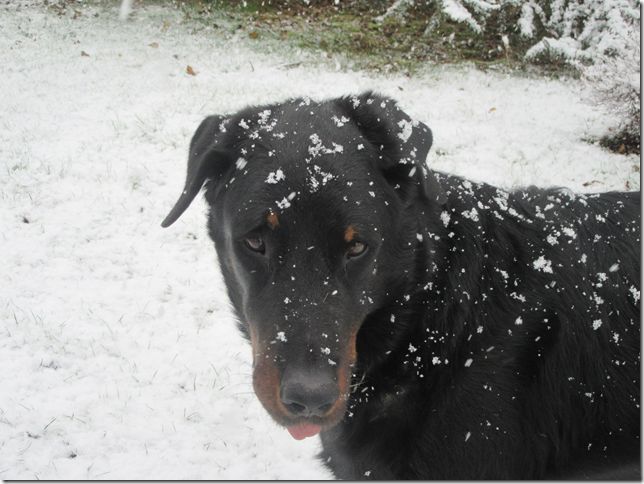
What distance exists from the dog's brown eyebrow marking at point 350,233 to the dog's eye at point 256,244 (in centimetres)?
39

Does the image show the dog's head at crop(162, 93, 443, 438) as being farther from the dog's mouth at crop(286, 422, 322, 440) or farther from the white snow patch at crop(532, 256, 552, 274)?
the white snow patch at crop(532, 256, 552, 274)

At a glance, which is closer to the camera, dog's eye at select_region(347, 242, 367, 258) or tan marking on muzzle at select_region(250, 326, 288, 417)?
tan marking on muzzle at select_region(250, 326, 288, 417)

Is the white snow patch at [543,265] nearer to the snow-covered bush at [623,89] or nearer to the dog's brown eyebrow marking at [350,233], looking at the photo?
the dog's brown eyebrow marking at [350,233]

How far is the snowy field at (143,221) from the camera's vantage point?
3.88 m

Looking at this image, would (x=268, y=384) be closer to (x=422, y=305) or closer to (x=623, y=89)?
(x=422, y=305)

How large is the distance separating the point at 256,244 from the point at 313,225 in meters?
0.31

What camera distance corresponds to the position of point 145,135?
8.33 metres

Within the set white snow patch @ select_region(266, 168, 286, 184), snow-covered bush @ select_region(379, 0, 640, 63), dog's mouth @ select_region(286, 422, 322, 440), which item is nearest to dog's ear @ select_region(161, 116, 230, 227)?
white snow patch @ select_region(266, 168, 286, 184)

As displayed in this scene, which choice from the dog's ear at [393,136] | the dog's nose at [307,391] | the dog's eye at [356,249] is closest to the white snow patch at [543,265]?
the dog's ear at [393,136]

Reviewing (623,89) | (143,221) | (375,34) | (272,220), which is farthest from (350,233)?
(375,34)

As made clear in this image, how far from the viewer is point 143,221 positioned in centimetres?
646

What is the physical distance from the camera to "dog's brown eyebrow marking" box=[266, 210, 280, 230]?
7.42 ft

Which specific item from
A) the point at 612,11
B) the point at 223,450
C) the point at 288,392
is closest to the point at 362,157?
the point at 288,392

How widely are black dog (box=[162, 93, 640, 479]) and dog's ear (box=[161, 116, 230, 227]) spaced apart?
2 centimetres
